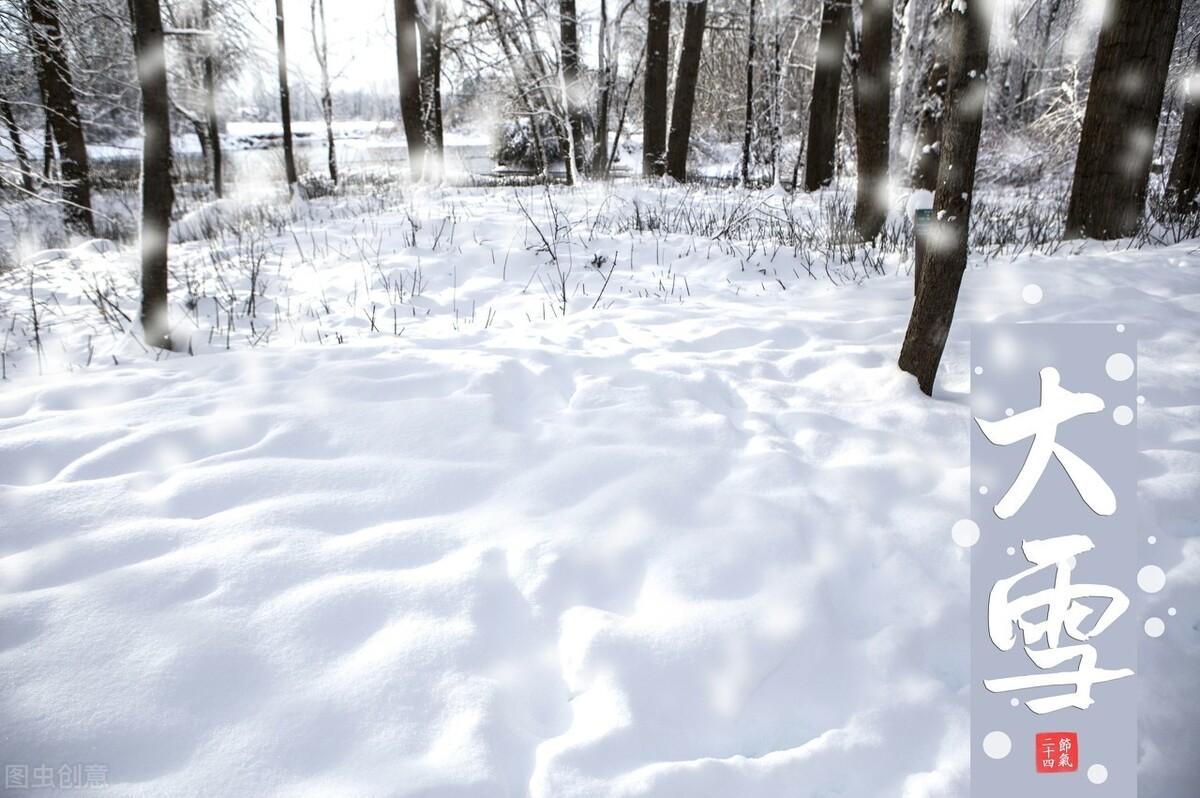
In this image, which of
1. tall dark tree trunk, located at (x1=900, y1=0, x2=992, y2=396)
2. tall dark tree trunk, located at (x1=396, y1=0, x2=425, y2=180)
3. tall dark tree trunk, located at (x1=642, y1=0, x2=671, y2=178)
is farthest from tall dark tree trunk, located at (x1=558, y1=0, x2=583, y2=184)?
tall dark tree trunk, located at (x1=900, y1=0, x2=992, y2=396)

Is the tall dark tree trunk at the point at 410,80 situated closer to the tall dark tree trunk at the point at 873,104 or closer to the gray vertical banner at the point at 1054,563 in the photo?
the tall dark tree trunk at the point at 873,104

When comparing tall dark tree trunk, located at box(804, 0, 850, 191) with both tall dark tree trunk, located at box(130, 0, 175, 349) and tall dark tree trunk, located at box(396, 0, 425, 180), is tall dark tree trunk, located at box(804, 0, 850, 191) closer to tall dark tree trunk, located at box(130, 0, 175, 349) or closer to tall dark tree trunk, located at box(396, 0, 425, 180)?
tall dark tree trunk, located at box(396, 0, 425, 180)

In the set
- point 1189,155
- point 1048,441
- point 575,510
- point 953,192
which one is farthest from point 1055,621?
point 1189,155

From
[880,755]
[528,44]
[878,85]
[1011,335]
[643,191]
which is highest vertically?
[528,44]

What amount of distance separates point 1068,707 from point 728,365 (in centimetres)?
214

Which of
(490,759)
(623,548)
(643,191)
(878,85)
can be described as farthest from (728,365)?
(643,191)

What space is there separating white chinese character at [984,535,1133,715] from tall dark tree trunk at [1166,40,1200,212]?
7.93m

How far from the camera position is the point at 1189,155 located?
298 inches

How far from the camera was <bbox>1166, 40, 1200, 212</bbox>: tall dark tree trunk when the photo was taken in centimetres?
729

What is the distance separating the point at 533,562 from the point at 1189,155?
384 inches

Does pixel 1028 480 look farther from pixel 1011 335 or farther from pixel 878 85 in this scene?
pixel 878 85

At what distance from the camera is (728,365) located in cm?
345

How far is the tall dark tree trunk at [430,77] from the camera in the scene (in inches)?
493

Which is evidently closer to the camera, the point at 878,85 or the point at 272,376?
the point at 272,376
